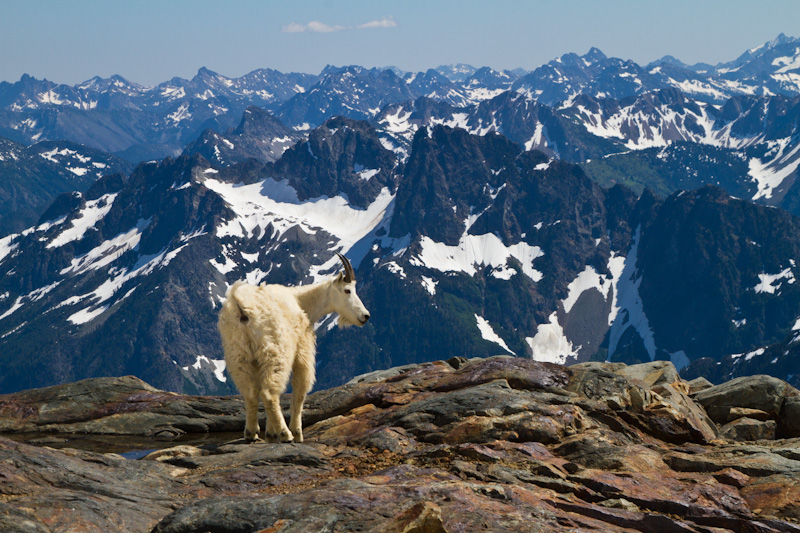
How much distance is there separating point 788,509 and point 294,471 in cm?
1201

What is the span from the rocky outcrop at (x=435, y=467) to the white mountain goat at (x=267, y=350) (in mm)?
1196

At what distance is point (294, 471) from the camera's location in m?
17.2

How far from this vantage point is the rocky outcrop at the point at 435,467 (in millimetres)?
13133

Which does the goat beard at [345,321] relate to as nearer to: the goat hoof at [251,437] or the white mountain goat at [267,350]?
the white mountain goat at [267,350]

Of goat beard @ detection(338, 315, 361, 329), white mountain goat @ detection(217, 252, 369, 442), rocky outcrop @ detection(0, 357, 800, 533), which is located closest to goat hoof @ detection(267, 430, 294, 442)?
white mountain goat @ detection(217, 252, 369, 442)

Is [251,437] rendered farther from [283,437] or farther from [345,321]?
[345,321]

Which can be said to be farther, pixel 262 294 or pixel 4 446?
pixel 262 294

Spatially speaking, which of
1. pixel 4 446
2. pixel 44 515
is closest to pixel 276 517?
pixel 44 515

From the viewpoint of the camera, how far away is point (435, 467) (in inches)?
681

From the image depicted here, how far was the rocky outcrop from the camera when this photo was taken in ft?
43.1

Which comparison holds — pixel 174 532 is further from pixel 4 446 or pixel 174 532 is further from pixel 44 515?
→ pixel 4 446

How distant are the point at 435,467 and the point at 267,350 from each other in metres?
6.42

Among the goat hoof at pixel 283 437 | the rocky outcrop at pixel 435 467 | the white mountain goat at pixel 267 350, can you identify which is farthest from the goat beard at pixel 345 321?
the goat hoof at pixel 283 437

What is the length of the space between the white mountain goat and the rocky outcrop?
120 cm
